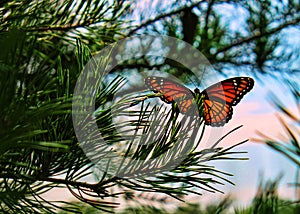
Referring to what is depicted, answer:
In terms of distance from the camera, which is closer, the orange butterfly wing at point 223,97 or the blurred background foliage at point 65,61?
the blurred background foliage at point 65,61

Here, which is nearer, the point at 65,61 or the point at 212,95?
the point at 212,95

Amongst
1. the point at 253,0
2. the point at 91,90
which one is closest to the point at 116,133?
the point at 91,90

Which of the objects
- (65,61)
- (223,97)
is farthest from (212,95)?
(65,61)

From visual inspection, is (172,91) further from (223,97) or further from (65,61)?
(65,61)

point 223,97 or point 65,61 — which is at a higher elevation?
point 65,61

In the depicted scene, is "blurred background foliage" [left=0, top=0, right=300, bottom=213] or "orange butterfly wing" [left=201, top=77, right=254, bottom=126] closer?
"blurred background foliage" [left=0, top=0, right=300, bottom=213]
